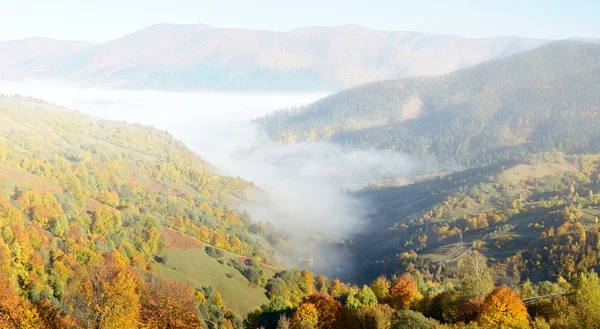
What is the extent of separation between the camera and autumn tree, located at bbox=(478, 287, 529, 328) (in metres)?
57.5

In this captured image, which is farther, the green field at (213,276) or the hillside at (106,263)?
the green field at (213,276)

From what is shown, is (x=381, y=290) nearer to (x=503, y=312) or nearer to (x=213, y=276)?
Result: (x=503, y=312)

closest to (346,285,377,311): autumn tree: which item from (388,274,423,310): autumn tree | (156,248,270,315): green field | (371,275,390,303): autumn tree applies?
(388,274,423,310): autumn tree

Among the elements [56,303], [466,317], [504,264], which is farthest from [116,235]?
[504,264]

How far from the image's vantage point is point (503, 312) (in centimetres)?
5828

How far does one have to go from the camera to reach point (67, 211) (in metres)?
147

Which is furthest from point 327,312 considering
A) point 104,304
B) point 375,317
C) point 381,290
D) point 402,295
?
point 104,304

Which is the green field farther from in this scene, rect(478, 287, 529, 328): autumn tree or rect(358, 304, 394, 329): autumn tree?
rect(478, 287, 529, 328): autumn tree

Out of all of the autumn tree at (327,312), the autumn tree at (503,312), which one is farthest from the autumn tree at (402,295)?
the autumn tree at (503,312)

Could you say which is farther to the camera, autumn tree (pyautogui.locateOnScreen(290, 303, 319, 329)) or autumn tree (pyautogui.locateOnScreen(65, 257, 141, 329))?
autumn tree (pyautogui.locateOnScreen(290, 303, 319, 329))

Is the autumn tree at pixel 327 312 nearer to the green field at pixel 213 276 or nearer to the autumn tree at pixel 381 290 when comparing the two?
the autumn tree at pixel 381 290

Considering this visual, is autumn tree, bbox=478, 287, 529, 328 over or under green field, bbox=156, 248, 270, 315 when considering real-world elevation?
over

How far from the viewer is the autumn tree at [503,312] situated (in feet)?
189

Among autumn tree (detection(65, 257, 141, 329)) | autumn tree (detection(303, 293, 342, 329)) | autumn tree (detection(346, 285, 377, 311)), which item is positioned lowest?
autumn tree (detection(346, 285, 377, 311))
